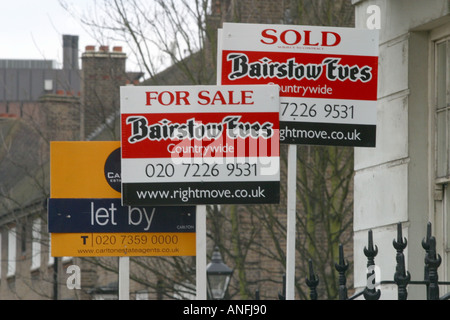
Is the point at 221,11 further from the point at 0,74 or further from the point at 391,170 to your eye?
the point at 0,74

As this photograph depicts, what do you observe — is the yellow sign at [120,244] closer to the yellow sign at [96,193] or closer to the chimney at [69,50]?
the yellow sign at [96,193]

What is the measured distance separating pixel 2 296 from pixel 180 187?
36.9 meters

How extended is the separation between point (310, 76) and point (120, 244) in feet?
6.26

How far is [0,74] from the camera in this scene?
8406cm

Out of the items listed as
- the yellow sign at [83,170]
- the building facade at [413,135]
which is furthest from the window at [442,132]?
the yellow sign at [83,170]

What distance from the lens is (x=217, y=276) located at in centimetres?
1689

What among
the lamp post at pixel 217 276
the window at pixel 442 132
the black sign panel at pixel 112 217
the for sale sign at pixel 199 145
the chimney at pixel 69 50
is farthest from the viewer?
the chimney at pixel 69 50

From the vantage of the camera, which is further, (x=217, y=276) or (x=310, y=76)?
(x=217, y=276)

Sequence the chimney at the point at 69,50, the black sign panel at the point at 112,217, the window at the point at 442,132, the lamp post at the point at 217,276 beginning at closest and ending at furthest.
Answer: the black sign panel at the point at 112,217, the window at the point at 442,132, the lamp post at the point at 217,276, the chimney at the point at 69,50

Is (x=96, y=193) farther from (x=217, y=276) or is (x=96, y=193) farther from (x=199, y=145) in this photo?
(x=217, y=276)

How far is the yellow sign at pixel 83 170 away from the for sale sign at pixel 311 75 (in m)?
1.20

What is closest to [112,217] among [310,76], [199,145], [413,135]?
[199,145]

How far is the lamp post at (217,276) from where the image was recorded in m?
16.8
